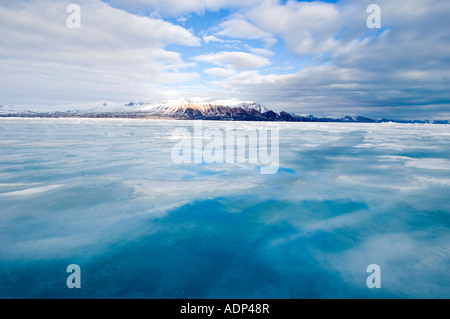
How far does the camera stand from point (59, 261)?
3074 millimetres

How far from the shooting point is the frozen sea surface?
9.06ft

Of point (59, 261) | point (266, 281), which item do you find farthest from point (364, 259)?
point (59, 261)

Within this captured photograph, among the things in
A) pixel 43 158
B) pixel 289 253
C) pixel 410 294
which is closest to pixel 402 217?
pixel 410 294

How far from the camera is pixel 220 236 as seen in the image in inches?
151

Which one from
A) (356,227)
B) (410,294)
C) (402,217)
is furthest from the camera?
(402,217)

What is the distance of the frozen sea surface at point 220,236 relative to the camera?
276cm

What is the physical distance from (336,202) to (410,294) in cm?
267

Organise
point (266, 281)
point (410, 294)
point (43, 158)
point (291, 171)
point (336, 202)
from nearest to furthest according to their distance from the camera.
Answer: point (410, 294), point (266, 281), point (336, 202), point (291, 171), point (43, 158)

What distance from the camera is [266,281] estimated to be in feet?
9.37
